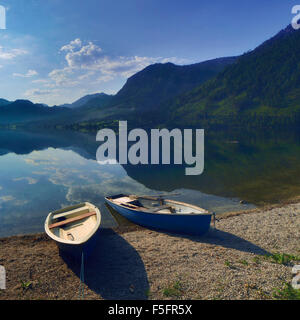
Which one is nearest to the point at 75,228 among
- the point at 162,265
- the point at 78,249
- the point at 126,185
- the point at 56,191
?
the point at 78,249

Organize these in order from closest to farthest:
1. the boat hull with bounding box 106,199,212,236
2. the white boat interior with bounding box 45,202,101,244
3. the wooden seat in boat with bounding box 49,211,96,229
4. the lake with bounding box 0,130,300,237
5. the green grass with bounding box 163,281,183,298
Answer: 1. the green grass with bounding box 163,281,183,298
2. the white boat interior with bounding box 45,202,101,244
3. the wooden seat in boat with bounding box 49,211,96,229
4. the boat hull with bounding box 106,199,212,236
5. the lake with bounding box 0,130,300,237

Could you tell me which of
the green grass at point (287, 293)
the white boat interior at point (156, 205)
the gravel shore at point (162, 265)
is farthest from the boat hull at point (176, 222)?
the green grass at point (287, 293)

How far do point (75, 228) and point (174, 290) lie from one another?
874 centimetres

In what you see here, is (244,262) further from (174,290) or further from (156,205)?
(156,205)

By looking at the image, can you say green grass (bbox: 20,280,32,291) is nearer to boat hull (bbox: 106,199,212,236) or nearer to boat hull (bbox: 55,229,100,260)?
boat hull (bbox: 55,229,100,260)

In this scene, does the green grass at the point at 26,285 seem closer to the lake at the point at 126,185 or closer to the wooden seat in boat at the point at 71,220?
the wooden seat in boat at the point at 71,220

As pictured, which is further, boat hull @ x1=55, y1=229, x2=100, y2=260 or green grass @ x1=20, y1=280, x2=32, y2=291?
boat hull @ x1=55, y1=229, x2=100, y2=260

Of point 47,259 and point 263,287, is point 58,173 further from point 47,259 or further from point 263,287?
point 263,287

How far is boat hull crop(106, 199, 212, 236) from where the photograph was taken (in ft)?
54.7

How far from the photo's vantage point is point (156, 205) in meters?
21.8

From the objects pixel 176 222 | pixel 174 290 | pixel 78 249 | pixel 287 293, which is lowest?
pixel 174 290

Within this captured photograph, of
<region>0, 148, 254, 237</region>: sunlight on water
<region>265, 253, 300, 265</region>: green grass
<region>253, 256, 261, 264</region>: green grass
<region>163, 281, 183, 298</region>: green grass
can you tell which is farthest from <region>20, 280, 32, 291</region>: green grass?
<region>265, 253, 300, 265</region>: green grass

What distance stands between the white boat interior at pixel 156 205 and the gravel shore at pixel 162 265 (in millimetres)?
2184

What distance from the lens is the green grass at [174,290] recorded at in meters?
10.7
